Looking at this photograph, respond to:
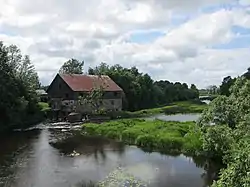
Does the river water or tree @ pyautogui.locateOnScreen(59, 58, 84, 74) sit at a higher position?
tree @ pyautogui.locateOnScreen(59, 58, 84, 74)

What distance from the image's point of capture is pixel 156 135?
113 feet

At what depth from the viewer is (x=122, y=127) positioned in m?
41.8

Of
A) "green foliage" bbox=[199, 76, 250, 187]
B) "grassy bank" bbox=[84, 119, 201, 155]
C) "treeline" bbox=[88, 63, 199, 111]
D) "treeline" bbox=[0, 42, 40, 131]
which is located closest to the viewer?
"green foliage" bbox=[199, 76, 250, 187]

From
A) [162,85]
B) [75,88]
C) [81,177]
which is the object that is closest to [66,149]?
[81,177]

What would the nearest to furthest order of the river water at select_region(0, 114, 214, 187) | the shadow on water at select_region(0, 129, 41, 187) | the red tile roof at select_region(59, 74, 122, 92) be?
the river water at select_region(0, 114, 214, 187), the shadow on water at select_region(0, 129, 41, 187), the red tile roof at select_region(59, 74, 122, 92)

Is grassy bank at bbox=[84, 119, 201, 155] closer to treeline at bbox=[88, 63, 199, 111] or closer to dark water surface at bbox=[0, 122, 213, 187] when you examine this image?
dark water surface at bbox=[0, 122, 213, 187]

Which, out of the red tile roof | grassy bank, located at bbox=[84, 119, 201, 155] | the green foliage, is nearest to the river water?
grassy bank, located at bbox=[84, 119, 201, 155]

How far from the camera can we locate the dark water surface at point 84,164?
22.3 meters

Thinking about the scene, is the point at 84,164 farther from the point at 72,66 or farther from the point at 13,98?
the point at 72,66

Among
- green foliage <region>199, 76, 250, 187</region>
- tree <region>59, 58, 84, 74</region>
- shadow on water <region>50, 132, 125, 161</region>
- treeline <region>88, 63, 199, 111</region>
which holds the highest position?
tree <region>59, 58, 84, 74</region>

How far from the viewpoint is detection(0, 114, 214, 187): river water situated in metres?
22.3

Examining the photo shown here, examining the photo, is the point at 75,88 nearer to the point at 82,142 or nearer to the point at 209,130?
the point at 82,142

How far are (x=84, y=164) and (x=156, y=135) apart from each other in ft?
30.8

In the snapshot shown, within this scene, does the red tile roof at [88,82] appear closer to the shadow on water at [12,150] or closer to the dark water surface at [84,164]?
the shadow on water at [12,150]
